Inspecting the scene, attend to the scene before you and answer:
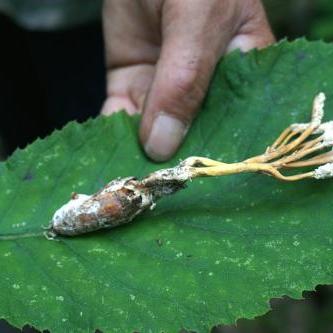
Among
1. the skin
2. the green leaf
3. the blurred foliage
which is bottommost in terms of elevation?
the green leaf

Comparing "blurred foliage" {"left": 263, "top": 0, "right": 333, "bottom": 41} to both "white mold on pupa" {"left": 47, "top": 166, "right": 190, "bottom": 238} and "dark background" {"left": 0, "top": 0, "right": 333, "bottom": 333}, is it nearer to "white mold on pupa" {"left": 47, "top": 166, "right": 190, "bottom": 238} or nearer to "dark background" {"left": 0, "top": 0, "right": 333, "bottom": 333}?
"dark background" {"left": 0, "top": 0, "right": 333, "bottom": 333}

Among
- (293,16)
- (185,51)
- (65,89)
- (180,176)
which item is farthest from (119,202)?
(293,16)

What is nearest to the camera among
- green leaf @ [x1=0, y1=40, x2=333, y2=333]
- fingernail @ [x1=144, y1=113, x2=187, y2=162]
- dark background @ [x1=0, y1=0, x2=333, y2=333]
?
green leaf @ [x1=0, y1=40, x2=333, y2=333]

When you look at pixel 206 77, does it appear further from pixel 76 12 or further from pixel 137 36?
pixel 76 12

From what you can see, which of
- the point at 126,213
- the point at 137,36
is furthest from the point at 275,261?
the point at 137,36

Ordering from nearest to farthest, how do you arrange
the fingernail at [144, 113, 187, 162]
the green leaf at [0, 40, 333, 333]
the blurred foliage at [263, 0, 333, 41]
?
1. the green leaf at [0, 40, 333, 333]
2. the fingernail at [144, 113, 187, 162]
3. the blurred foliage at [263, 0, 333, 41]

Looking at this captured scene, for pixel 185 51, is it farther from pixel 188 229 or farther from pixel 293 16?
pixel 293 16

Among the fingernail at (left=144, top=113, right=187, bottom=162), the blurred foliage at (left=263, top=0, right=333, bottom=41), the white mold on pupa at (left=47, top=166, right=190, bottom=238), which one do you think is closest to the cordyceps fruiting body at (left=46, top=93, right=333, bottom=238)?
the white mold on pupa at (left=47, top=166, right=190, bottom=238)
